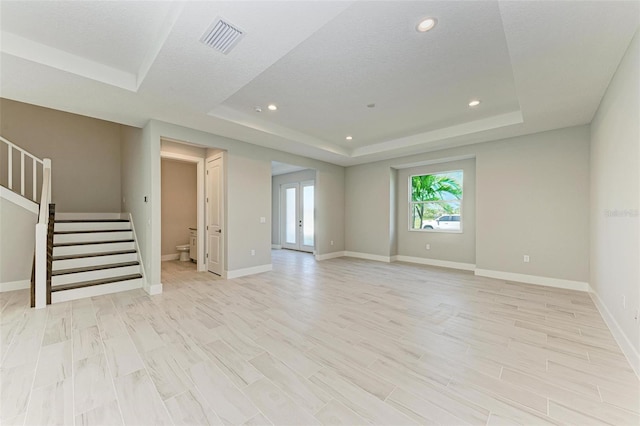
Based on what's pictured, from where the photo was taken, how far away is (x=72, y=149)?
5691 millimetres

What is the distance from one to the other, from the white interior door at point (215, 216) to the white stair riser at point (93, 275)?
1.32 metres

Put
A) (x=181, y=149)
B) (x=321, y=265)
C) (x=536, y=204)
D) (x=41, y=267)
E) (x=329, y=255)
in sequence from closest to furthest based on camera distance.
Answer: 1. (x=41, y=267)
2. (x=536, y=204)
3. (x=181, y=149)
4. (x=321, y=265)
5. (x=329, y=255)

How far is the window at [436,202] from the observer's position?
6.01 metres

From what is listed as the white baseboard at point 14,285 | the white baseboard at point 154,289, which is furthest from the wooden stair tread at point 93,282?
the white baseboard at point 14,285

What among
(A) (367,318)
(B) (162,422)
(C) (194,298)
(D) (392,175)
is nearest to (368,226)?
(D) (392,175)

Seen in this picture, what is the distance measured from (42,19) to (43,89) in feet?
3.75

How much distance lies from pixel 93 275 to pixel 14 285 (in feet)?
4.62

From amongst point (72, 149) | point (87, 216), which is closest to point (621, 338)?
point (87, 216)

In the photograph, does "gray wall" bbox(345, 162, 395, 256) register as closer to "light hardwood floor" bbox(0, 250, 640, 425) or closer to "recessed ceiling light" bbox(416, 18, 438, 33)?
"light hardwood floor" bbox(0, 250, 640, 425)

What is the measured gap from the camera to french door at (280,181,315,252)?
8505 mm

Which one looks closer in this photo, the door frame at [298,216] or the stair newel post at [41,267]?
the stair newel post at [41,267]

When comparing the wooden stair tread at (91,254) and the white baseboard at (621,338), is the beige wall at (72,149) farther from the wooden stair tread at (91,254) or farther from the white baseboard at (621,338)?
the white baseboard at (621,338)

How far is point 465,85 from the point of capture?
3217 mm

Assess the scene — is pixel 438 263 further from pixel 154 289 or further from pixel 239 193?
pixel 154 289
